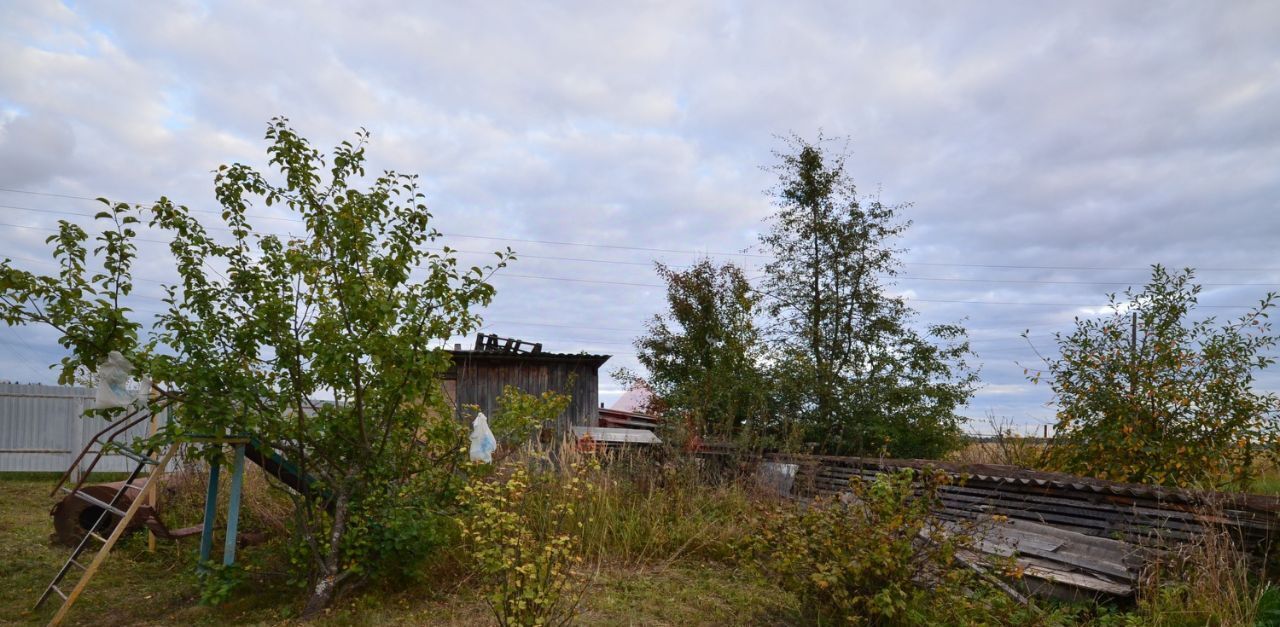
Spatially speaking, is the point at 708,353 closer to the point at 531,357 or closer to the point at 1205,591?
the point at 531,357

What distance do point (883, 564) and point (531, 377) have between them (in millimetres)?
11533

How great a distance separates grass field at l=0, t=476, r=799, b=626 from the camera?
490cm

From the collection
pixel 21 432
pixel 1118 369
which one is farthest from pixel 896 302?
pixel 21 432

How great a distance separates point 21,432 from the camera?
12.5m

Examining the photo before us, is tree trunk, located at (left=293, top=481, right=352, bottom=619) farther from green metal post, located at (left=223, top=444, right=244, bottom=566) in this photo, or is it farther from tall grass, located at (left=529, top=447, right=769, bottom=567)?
tall grass, located at (left=529, top=447, right=769, bottom=567)

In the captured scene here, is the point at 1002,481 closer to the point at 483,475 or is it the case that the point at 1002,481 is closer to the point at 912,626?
the point at 912,626

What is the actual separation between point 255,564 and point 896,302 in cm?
1039

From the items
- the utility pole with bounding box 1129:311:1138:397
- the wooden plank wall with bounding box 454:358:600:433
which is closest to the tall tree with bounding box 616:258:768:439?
the wooden plank wall with bounding box 454:358:600:433

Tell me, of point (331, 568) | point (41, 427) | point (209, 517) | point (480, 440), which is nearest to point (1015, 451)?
point (480, 440)

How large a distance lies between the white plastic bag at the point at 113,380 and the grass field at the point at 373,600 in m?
1.35

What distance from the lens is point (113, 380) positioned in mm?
4559

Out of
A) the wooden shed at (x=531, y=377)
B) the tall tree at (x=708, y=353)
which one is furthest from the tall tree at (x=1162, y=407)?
the wooden shed at (x=531, y=377)

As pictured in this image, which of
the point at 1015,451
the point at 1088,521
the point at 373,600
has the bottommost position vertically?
the point at 373,600

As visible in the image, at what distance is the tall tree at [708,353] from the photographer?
12625 mm
